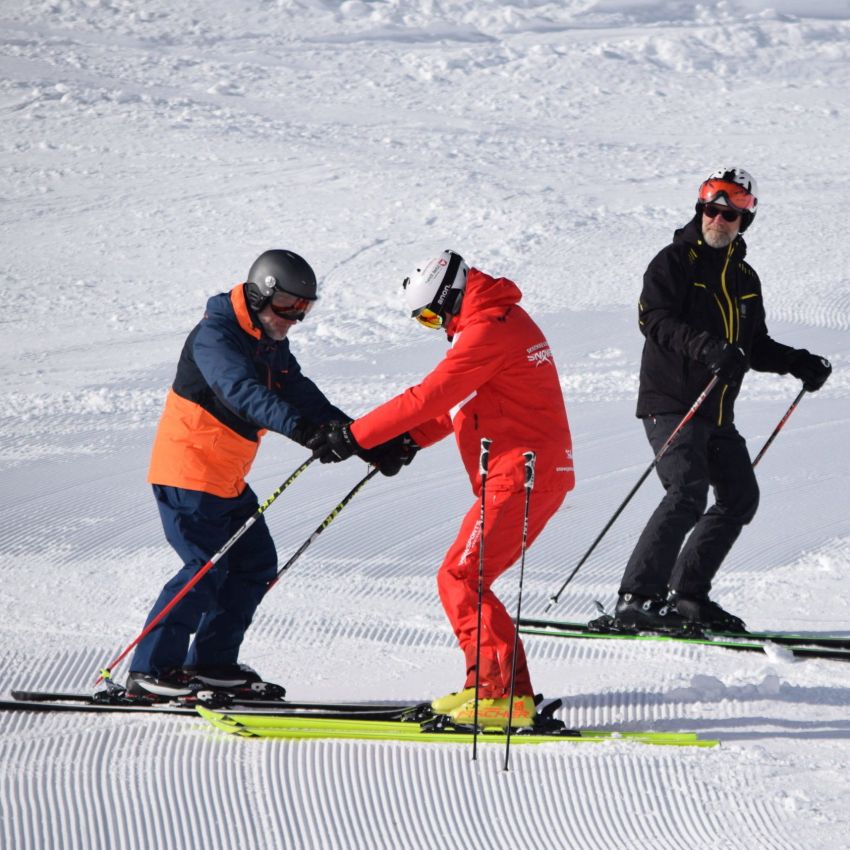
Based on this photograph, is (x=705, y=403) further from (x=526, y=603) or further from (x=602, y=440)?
(x=602, y=440)

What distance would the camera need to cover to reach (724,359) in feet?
15.4

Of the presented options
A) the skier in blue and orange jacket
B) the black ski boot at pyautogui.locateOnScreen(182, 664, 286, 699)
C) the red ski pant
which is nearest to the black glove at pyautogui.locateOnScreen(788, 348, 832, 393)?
Answer: the red ski pant

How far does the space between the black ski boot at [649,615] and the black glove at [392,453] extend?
128 cm

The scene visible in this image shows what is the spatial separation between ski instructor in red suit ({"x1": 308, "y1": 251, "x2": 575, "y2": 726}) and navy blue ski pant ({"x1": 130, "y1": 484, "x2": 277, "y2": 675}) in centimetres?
56

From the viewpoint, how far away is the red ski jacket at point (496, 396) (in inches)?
156

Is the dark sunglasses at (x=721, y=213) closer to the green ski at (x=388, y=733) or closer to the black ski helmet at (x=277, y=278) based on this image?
the black ski helmet at (x=277, y=278)

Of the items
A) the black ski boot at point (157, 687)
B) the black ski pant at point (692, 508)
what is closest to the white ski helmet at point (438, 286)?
the black ski pant at point (692, 508)

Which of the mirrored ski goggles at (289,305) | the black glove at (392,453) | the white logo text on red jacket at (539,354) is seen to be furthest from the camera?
the black glove at (392,453)

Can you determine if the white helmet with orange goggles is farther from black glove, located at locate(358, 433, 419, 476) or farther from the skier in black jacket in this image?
black glove, located at locate(358, 433, 419, 476)

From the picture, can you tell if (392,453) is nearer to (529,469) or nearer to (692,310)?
(529,469)

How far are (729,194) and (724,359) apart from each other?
2.44ft

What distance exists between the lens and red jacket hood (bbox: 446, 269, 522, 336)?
13.3 feet

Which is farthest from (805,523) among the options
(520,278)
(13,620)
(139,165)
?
(139,165)

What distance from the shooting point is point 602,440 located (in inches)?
312
